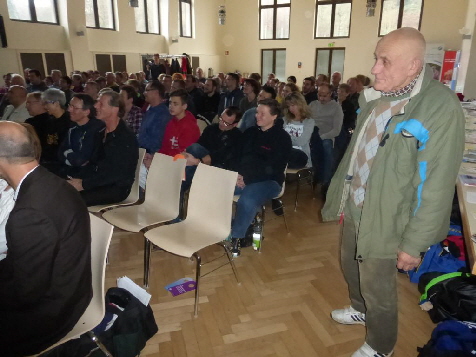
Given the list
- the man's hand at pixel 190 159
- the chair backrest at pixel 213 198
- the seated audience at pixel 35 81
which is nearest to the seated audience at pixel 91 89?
the seated audience at pixel 35 81

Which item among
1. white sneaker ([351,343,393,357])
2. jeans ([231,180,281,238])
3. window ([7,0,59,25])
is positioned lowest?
white sneaker ([351,343,393,357])

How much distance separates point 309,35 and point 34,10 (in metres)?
9.58

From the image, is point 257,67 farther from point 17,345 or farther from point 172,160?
point 17,345

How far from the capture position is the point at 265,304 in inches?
93.6

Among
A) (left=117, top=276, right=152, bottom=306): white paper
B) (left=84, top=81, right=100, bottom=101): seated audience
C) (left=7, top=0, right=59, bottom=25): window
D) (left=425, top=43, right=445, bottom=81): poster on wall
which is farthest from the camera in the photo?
(left=425, top=43, right=445, bottom=81): poster on wall

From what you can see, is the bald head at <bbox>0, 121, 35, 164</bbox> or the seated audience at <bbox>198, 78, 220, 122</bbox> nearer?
the bald head at <bbox>0, 121, 35, 164</bbox>

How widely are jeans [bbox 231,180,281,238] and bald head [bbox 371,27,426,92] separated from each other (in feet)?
5.29

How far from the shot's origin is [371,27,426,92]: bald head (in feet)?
4.38

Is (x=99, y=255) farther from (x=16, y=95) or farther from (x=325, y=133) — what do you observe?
(x=16, y=95)

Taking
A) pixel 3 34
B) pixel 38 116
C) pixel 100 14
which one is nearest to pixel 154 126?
pixel 38 116

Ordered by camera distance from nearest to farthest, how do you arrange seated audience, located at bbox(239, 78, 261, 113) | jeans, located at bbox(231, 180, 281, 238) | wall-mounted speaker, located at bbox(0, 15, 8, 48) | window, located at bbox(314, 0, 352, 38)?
jeans, located at bbox(231, 180, 281, 238)
seated audience, located at bbox(239, 78, 261, 113)
wall-mounted speaker, located at bbox(0, 15, 8, 48)
window, located at bbox(314, 0, 352, 38)

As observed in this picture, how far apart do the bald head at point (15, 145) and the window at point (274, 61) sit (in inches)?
557

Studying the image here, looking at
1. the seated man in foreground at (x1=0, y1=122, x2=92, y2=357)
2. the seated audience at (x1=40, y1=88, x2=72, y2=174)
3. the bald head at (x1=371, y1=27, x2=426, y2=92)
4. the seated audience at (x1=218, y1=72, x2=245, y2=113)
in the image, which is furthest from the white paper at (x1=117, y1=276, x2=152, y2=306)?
the seated audience at (x1=218, y1=72, x2=245, y2=113)

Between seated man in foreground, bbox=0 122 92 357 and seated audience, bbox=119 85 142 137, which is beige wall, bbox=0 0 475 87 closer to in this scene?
seated audience, bbox=119 85 142 137
